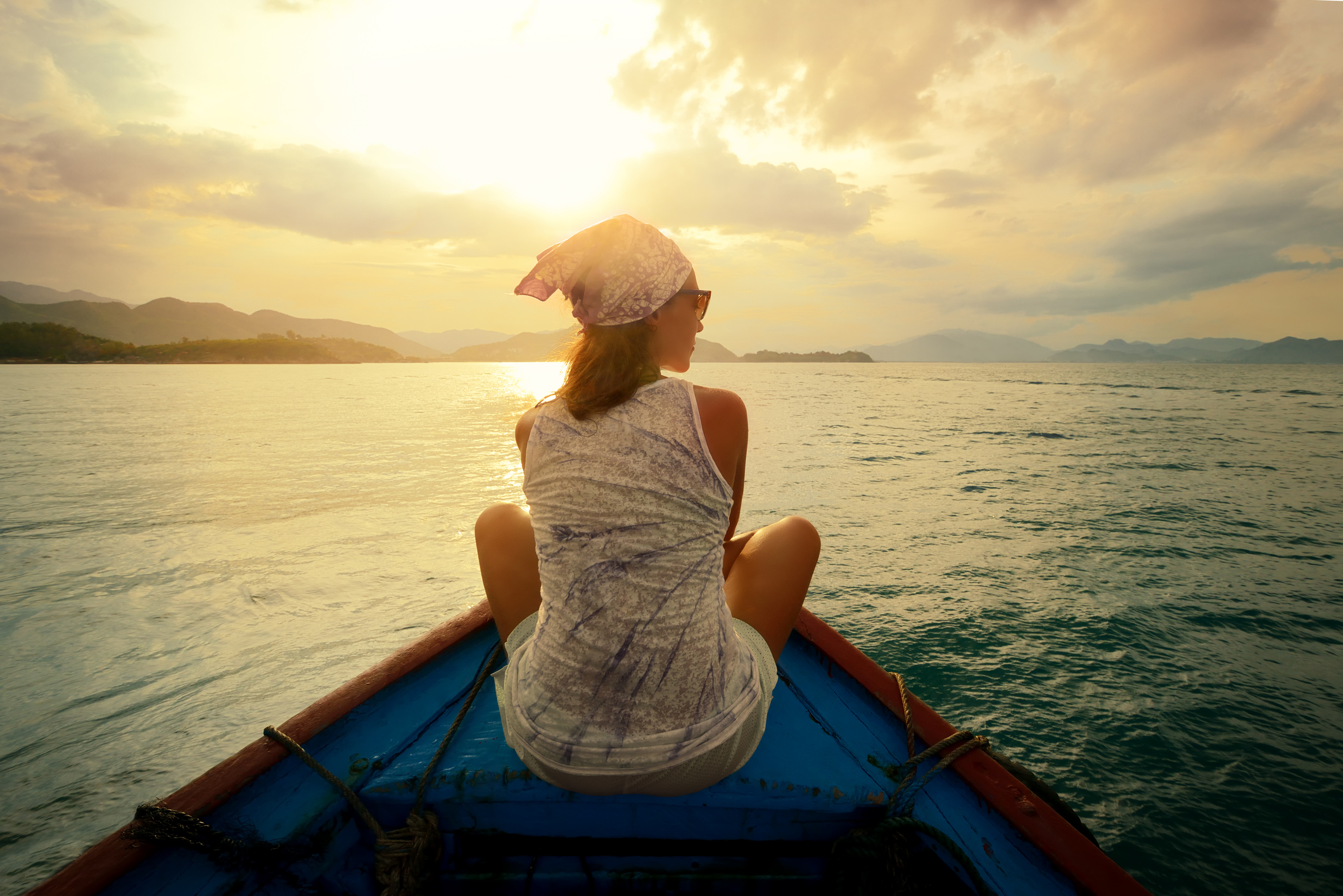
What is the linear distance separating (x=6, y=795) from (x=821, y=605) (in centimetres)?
533

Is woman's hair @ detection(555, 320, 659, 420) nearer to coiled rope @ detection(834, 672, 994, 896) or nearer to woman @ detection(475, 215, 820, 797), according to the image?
woman @ detection(475, 215, 820, 797)

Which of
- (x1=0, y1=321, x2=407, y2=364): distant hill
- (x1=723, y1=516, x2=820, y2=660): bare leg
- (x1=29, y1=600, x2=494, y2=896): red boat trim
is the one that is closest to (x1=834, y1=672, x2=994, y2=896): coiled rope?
(x1=723, y1=516, x2=820, y2=660): bare leg

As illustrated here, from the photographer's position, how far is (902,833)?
1.60 m

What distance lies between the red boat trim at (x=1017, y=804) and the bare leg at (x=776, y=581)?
0.57 metres

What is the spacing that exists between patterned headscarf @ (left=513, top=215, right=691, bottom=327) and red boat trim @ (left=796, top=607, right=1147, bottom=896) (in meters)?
1.71

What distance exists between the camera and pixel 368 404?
25.3 m

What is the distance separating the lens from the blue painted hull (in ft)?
5.21

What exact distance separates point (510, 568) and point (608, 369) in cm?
97

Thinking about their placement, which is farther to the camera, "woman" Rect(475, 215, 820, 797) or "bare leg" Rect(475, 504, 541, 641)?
"bare leg" Rect(475, 504, 541, 641)

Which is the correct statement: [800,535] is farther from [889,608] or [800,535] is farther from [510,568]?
[889,608]

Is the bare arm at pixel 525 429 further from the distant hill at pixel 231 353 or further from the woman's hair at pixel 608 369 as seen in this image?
the distant hill at pixel 231 353

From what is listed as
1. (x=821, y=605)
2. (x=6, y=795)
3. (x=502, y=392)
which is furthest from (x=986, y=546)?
(x=502, y=392)

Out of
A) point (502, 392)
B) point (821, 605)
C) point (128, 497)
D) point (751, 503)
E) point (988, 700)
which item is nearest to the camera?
point (988, 700)

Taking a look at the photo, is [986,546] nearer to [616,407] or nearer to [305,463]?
[616,407]
